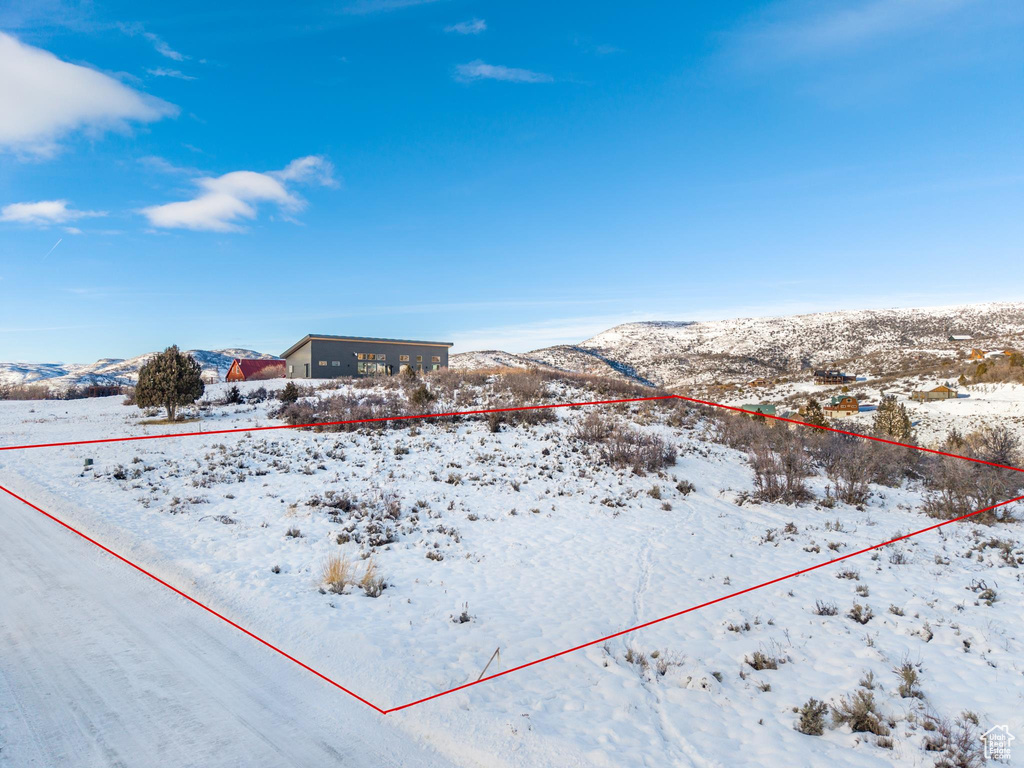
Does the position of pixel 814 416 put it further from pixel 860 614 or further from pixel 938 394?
pixel 938 394

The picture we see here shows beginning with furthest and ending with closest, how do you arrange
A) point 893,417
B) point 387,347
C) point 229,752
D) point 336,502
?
point 387,347 → point 893,417 → point 336,502 → point 229,752

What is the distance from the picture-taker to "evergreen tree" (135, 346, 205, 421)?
24266mm

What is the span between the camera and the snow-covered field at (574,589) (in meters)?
5.25

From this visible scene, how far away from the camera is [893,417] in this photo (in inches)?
1049

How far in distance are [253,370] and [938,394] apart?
67639 mm

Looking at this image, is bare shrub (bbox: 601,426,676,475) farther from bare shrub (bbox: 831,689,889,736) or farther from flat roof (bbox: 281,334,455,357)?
flat roof (bbox: 281,334,455,357)

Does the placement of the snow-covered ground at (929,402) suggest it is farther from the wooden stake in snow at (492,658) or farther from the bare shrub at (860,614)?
the wooden stake in snow at (492,658)

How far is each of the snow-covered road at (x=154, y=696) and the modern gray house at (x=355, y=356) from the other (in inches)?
1646

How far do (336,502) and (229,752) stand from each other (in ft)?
26.7

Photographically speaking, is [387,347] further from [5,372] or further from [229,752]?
[5,372]

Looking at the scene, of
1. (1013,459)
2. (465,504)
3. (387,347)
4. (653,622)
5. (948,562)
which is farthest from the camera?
(387,347)

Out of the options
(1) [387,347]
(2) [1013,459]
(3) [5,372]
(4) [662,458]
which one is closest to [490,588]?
(4) [662,458]

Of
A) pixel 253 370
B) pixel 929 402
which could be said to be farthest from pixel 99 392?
pixel 929 402

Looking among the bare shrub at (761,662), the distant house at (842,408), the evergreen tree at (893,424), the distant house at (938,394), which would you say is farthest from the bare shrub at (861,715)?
the distant house at (938,394)
